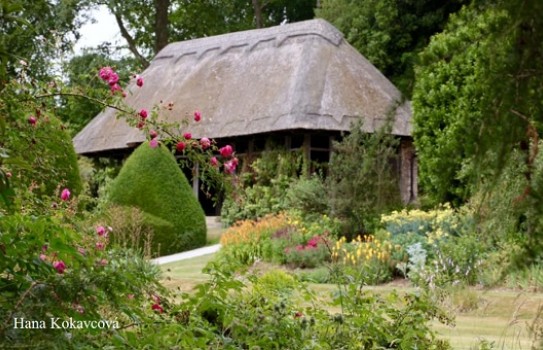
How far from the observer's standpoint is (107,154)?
2348 centimetres

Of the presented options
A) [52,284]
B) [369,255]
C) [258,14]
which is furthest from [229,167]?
[258,14]

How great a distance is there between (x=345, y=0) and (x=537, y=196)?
2365 centimetres

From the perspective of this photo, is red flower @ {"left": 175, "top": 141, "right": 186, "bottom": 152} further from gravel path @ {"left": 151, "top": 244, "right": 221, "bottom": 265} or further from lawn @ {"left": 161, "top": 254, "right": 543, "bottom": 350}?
gravel path @ {"left": 151, "top": 244, "right": 221, "bottom": 265}

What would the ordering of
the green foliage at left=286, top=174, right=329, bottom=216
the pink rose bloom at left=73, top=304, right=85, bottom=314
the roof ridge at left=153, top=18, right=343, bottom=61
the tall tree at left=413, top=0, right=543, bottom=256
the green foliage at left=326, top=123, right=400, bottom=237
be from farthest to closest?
the roof ridge at left=153, top=18, right=343, bottom=61 < the green foliage at left=286, top=174, right=329, bottom=216 < the green foliage at left=326, top=123, right=400, bottom=237 < the pink rose bloom at left=73, top=304, right=85, bottom=314 < the tall tree at left=413, top=0, right=543, bottom=256

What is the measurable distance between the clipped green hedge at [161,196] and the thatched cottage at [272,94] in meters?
3.33

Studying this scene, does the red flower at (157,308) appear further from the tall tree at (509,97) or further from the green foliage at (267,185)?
the green foliage at (267,185)

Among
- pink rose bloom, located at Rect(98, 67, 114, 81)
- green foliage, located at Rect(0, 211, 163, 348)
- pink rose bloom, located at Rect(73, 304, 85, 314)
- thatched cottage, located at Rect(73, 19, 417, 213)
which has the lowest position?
pink rose bloom, located at Rect(73, 304, 85, 314)

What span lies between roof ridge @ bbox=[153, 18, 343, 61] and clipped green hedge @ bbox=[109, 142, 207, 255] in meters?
7.71

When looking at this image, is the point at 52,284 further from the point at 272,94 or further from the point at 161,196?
the point at 272,94

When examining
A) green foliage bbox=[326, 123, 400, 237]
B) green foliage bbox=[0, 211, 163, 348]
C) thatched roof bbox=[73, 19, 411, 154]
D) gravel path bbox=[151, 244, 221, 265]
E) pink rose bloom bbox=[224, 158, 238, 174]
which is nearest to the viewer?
green foliage bbox=[0, 211, 163, 348]

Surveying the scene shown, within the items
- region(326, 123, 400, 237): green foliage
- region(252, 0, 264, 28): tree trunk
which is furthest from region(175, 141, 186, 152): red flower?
region(252, 0, 264, 28): tree trunk

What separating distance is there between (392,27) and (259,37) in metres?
3.66

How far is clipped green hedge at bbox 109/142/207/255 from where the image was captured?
1514 cm

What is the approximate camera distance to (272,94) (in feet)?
65.8
